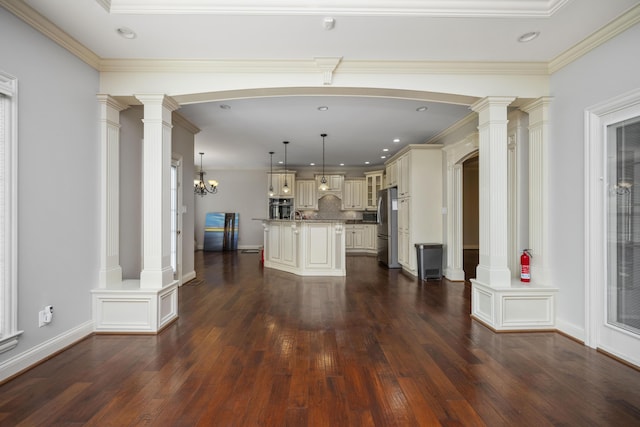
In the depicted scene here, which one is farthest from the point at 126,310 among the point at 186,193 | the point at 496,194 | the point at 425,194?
the point at 425,194

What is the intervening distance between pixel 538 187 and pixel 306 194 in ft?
23.4

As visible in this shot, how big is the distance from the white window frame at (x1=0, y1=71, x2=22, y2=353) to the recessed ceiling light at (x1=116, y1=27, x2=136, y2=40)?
89cm

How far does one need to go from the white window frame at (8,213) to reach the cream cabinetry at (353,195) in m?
8.28

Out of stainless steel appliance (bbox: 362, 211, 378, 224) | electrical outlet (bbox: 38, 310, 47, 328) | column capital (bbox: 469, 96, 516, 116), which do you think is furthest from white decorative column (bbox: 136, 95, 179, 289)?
stainless steel appliance (bbox: 362, 211, 378, 224)

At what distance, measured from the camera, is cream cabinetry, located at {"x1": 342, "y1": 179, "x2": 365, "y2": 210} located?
33.1ft

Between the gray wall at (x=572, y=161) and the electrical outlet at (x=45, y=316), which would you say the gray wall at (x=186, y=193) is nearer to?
the electrical outlet at (x=45, y=316)

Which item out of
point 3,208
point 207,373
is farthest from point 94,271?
point 207,373

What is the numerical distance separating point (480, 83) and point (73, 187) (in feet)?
13.9

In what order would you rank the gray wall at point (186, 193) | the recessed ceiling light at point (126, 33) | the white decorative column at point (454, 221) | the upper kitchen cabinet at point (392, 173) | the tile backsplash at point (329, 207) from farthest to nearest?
the tile backsplash at point (329, 207), the upper kitchen cabinet at point (392, 173), the white decorative column at point (454, 221), the gray wall at point (186, 193), the recessed ceiling light at point (126, 33)

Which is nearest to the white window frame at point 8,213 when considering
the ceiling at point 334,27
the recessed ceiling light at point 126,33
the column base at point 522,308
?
the ceiling at point 334,27

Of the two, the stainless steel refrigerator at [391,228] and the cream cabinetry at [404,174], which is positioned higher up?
the cream cabinetry at [404,174]

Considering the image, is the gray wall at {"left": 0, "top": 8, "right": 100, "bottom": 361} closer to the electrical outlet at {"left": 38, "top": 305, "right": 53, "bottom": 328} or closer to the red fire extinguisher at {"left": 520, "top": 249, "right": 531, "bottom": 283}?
the electrical outlet at {"left": 38, "top": 305, "right": 53, "bottom": 328}

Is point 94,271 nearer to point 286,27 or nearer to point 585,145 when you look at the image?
point 286,27

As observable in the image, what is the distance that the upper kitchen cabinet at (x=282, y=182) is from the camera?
32.1 feet
